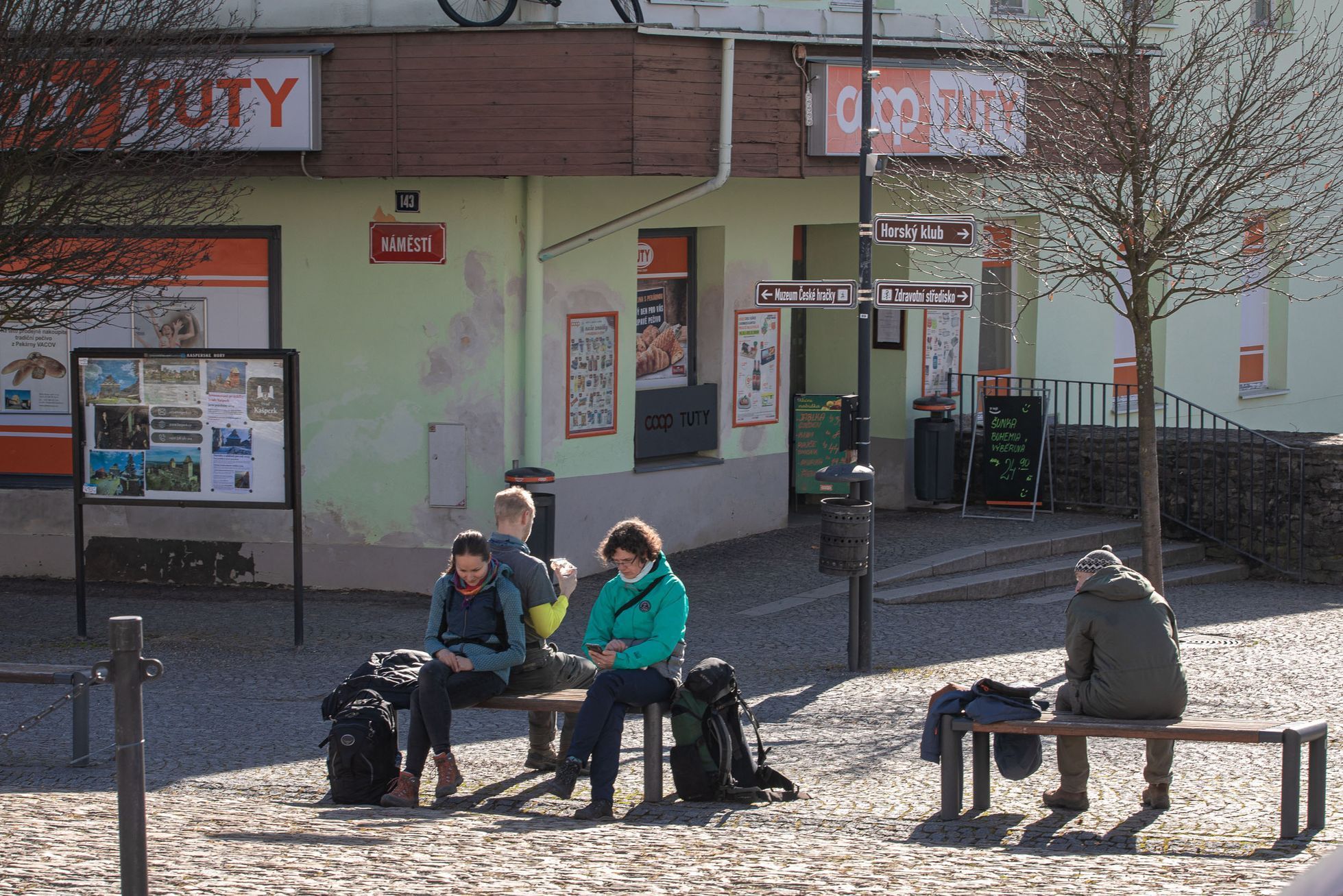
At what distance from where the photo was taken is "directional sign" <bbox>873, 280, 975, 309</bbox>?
10.0 meters

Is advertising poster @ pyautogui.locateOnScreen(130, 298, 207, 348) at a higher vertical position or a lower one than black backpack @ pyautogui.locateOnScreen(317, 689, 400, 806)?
higher

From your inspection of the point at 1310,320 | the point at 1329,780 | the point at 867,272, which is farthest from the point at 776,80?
the point at 1310,320

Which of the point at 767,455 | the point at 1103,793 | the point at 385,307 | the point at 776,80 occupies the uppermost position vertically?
the point at 776,80

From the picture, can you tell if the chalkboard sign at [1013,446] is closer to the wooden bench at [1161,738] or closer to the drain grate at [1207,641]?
the drain grate at [1207,641]

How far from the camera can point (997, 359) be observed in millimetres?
17469

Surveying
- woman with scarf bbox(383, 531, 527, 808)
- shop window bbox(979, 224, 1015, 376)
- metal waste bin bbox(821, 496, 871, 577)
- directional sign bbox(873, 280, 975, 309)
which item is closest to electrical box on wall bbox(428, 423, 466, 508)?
metal waste bin bbox(821, 496, 871, 577)

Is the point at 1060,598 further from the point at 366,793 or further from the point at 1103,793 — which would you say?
the point at 366,793

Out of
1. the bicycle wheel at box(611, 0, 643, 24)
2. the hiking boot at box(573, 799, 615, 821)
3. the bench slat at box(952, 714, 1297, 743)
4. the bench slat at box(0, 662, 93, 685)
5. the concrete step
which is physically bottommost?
the hiking boot at box(573, 799, 615, 821)

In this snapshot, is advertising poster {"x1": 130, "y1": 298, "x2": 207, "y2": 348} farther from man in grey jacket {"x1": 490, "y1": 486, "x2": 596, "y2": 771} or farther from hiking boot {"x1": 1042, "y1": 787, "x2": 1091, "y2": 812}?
hiking boot {"x1": 1042, "y1": 787, "x2": 1091, "y2": 812}

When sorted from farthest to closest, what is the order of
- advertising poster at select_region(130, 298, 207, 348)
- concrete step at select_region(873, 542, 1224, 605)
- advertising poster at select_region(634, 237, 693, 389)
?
advertising poster at select_region(634, 237, 693, 389) < advertising poster at select_region(130, 298, 207, 348) < concrete step at select_region(873, 542, 1224, 605)

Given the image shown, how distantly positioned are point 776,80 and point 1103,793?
663cm

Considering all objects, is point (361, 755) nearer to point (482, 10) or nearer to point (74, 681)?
point (74, 681)

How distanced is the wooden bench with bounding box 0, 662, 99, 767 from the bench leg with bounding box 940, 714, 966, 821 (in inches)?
155

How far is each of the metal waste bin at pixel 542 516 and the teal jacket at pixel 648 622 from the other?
13.2 ft
